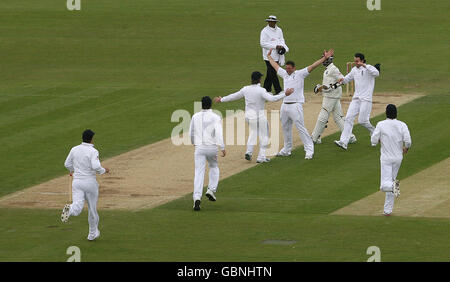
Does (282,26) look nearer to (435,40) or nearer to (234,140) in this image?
(435,40)

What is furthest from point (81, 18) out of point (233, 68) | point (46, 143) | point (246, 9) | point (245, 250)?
point (245, 250)

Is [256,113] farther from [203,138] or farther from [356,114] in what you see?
[203,138]

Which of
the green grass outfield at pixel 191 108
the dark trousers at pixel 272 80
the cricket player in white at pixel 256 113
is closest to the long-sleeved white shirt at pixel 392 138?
the green grass outfield at pixel 191 108

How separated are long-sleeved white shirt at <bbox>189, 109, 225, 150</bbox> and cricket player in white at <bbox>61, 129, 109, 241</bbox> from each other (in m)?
3.29

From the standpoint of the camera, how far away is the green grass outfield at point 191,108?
21641mm

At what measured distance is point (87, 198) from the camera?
21844mm

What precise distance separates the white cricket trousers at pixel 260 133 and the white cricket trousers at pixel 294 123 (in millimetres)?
601

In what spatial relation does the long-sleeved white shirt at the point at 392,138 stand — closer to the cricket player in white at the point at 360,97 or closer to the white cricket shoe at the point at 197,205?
the white cricket shoe at the point at 197,205

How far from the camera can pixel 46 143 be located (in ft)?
104

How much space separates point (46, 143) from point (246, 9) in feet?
89.1

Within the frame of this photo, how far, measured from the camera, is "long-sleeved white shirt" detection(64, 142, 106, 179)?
71.0ft

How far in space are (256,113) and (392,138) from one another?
238 inches

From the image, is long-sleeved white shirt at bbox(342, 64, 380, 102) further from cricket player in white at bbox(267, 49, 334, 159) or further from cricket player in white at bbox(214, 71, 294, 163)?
cricket player in white at bbox(214, 71, 294, 163)
